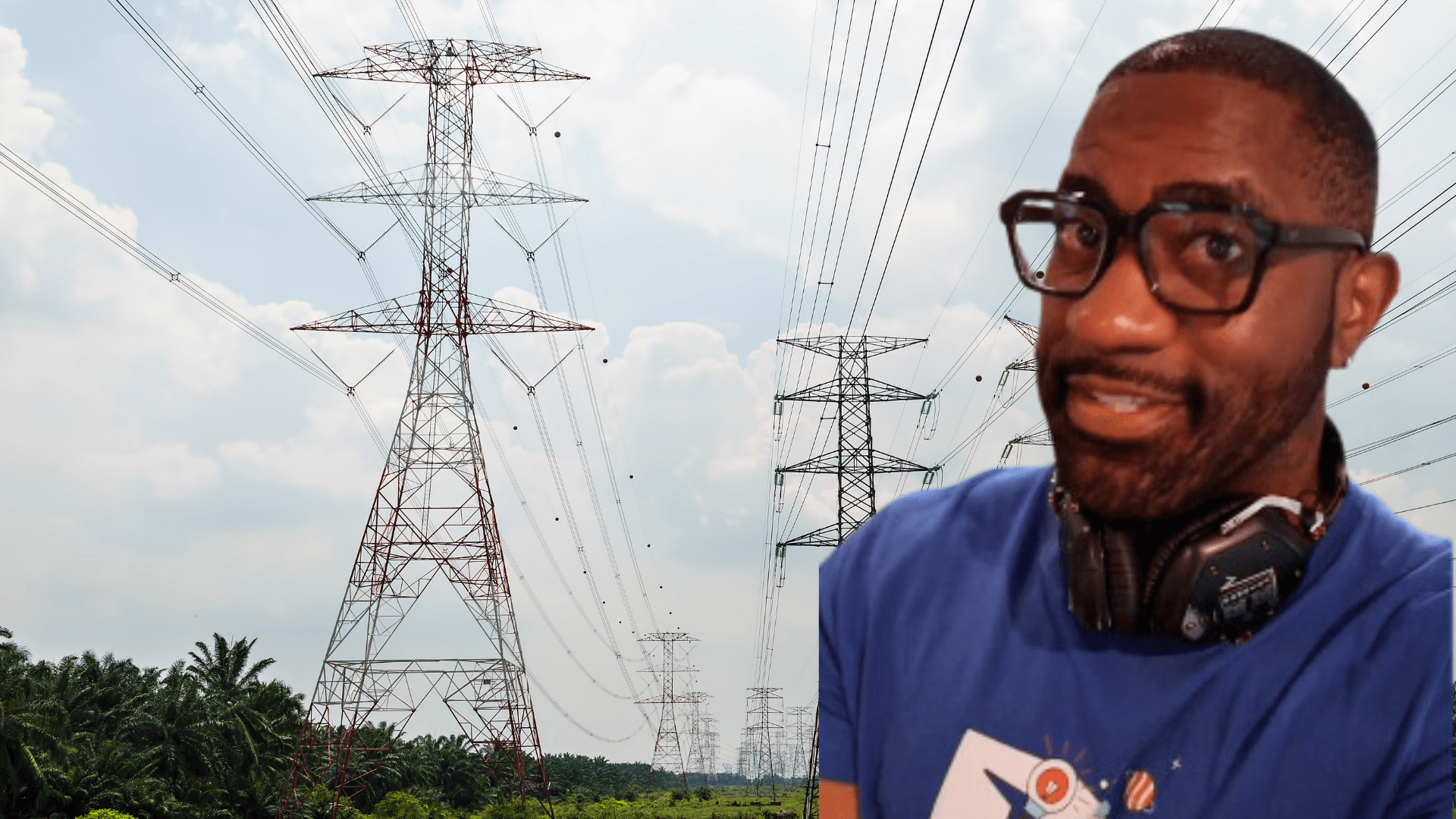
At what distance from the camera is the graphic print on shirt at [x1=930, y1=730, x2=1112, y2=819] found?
115 cm

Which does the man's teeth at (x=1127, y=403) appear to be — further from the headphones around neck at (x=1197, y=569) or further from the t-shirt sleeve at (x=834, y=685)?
the t-shirt sleeve at (x=834, y=685)

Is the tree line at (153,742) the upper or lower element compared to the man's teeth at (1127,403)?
upper

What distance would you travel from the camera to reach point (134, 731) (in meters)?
43.1

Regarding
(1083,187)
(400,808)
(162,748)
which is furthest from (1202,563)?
(400,808)

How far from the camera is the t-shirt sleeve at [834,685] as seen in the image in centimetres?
138

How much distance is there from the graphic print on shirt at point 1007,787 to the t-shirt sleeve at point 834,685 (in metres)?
0.18

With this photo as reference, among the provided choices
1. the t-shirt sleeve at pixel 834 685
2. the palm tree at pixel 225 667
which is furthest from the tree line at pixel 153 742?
the t-shirt sleeve at pixel 834 685

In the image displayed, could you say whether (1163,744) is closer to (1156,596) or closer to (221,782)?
(1156,596)

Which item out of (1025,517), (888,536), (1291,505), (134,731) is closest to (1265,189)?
(1291,505)

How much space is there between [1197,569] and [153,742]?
47.4m

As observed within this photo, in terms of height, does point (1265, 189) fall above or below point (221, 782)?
below

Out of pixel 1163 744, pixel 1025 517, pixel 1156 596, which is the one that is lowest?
pixel 1163 744

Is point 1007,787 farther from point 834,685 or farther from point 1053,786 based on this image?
point 834,685

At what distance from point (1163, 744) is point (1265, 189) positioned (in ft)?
1.61
